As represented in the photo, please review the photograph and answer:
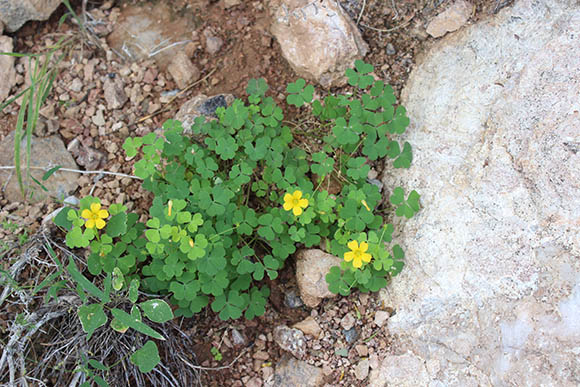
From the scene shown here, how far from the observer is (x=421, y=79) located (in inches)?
122

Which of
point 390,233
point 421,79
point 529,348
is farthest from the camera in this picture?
point 421,79

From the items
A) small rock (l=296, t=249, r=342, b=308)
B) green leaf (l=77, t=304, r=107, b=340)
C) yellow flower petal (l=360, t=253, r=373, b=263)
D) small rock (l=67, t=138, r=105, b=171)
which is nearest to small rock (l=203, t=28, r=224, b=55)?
small rock (l=67, t=138, r=105, b=171)

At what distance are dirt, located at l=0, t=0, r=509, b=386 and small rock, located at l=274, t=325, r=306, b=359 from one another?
0.04 meters

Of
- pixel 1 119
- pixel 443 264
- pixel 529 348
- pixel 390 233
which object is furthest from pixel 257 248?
pixel 1 119

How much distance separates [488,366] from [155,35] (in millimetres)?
2921

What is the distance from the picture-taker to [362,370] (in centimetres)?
271

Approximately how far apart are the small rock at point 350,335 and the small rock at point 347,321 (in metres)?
0.02

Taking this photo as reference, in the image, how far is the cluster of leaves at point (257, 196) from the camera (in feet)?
9.09

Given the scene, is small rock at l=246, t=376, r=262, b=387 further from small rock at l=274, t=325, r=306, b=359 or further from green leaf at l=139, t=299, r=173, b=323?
green leaf at l=139, t=299, r=173, b=323

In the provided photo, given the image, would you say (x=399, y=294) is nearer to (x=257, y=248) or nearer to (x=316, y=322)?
(x=316, y=322)

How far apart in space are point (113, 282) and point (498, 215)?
1963 millimetres

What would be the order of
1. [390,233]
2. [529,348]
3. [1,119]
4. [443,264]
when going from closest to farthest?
[529,348] < [443,264] < [390,233] < [1,119]

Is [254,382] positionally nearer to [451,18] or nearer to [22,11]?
[451,18]

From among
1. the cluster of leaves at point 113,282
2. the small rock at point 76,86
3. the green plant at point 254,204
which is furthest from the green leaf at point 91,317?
the small rock at point 76,86
